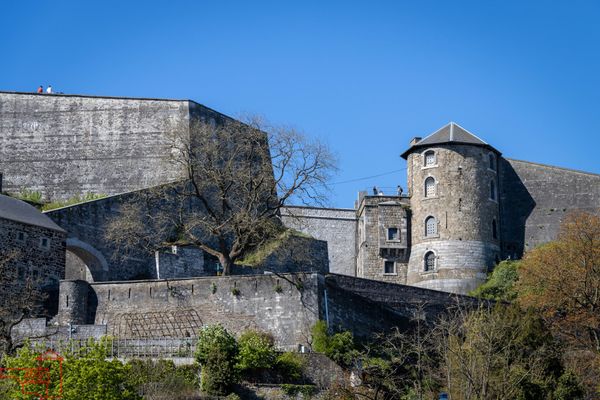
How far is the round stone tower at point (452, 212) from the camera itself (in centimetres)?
5931

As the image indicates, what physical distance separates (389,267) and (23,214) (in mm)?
20029

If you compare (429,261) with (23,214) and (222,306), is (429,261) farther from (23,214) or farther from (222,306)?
(23,214)

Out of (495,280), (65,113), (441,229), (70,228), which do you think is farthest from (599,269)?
(65,113)

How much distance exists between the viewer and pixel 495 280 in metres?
56.8

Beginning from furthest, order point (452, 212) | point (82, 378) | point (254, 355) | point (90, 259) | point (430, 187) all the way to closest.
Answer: point (430, 187) < point (452, 212) < point (90, 259) < point (254, 355) < point (82, 378)

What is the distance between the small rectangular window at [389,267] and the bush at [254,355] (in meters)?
19.5

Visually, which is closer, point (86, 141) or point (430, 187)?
point (86, 141)

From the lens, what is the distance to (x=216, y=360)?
1571 inches

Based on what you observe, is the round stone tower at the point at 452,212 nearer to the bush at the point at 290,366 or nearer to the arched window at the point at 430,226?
the arched window at the point at 430,226

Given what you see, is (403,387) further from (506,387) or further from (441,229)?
(441,229)

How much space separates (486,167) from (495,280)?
6.71 m

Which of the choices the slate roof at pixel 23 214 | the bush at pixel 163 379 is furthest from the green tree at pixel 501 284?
the slate roof at pixel 23 214

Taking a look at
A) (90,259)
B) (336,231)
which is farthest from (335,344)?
(336,231)

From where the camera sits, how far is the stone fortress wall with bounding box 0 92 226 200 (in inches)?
2347
